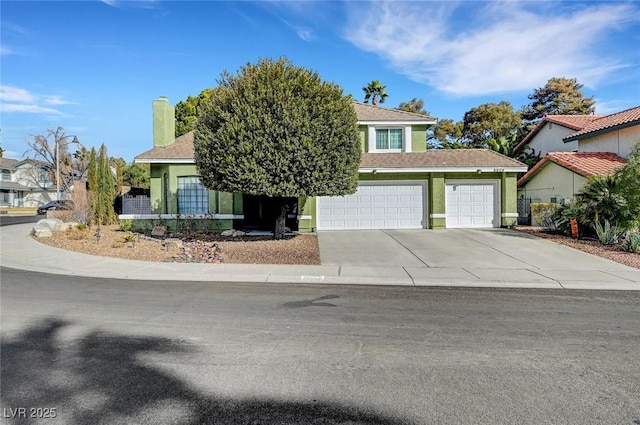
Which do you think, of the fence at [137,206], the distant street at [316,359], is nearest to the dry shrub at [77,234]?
the fence at [137,206]

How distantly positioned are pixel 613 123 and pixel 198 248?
2155 centimetres

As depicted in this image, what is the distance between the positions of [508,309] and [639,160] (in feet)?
37.4

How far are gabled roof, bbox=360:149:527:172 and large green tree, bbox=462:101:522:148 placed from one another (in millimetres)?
23636

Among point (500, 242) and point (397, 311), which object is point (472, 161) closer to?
point (500, 242)

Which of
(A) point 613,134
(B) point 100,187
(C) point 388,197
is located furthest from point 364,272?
(A) point 613,134

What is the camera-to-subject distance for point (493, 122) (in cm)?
4238

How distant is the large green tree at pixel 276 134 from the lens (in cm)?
1250

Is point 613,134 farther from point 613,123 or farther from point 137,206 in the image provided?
point 137,206

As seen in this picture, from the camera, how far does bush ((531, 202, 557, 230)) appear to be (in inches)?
708

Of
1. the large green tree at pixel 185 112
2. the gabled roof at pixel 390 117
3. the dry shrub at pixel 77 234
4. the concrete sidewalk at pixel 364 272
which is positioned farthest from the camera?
the large green tree at pixel 185 112

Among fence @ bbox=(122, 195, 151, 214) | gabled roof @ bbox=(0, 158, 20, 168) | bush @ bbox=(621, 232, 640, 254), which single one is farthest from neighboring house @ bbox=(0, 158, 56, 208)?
bush @ bbox=(621, 232, 640, 254)

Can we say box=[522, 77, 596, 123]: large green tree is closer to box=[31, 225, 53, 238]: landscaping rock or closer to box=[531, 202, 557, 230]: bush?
box=[531, 202, 557, 230]: bush

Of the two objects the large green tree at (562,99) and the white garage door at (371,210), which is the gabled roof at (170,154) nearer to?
the white garage door at (371,210)

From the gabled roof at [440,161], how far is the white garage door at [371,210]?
1008mm
